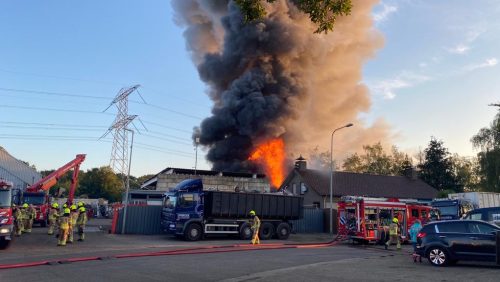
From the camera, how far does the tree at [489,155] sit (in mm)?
45406

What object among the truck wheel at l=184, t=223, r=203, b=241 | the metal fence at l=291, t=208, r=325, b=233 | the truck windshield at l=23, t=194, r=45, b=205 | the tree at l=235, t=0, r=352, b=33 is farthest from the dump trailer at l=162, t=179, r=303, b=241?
the tree at l=235, t=0, r=352, b=33

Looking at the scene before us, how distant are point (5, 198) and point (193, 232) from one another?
28.9ft

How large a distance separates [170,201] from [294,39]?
25.5m

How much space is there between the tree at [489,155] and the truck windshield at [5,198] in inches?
1706

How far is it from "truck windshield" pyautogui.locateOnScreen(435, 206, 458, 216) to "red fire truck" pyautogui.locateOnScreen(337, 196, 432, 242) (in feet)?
13.7

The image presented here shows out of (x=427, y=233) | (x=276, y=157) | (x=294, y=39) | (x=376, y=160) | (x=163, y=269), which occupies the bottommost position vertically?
(x=163, y=269)

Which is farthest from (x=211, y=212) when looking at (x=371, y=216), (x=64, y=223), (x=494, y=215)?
(x=494, y=215)

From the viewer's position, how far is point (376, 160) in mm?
74188

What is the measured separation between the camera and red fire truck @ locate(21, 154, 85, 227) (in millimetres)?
27281

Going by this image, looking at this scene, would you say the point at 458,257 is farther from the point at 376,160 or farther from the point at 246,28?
the point at 376,160

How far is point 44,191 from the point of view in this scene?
27.8 metres

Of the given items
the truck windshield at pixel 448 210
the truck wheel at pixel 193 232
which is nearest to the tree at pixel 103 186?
the truck wheel at pixel 193 232

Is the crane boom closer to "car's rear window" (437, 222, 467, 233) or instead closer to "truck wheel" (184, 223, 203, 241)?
"truck wheel" (184, 223, 203, 241)

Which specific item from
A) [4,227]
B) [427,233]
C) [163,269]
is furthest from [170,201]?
[427,233]
